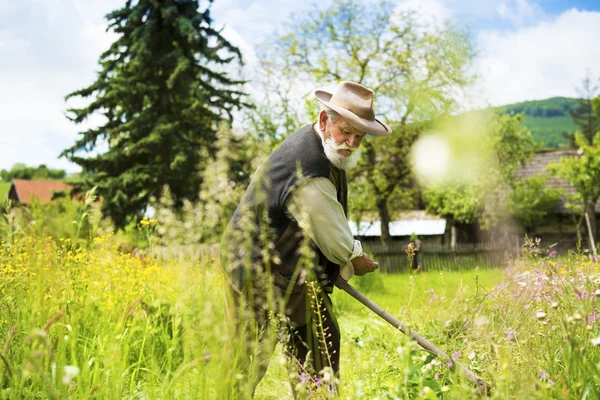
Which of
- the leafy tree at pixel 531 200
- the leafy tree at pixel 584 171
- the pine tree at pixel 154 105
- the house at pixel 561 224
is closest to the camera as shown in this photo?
the pine tree at pixel 154 105

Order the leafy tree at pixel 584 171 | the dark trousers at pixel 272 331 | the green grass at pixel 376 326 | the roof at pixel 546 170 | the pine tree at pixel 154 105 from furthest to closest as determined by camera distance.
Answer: the roof at pixel 546 170 → the leafy tree at pixel 584 171 → the pine tree at pixel 154 105 → the green grass at pixel 376 326 → the dark trousers at pixel 272 331

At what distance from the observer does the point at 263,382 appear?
166 inches

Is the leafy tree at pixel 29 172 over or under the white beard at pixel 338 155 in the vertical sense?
over

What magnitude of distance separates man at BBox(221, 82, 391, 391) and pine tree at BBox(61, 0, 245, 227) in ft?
46.5

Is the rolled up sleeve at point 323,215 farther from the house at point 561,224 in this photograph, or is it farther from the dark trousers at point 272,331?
the house at point 561,224

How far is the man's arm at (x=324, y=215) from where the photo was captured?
9.43 ft

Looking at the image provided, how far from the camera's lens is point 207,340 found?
2.08 metres

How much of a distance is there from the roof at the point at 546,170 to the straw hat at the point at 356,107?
85.8ft

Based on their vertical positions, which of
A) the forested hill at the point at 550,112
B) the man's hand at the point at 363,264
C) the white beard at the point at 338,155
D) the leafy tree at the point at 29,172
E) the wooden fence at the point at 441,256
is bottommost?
the wooden fence at the point at 441,256

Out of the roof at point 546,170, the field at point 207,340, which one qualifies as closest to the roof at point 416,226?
the roof at point 546,170

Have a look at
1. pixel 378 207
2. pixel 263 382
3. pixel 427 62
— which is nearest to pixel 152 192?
pixel 378 207

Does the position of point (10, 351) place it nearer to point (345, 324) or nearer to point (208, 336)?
point (208, 336)

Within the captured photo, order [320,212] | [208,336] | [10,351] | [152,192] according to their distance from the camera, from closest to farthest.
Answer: [208,336] → [10,351] → [320,212] → [152,192]

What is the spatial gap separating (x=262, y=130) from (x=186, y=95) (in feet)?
11.2
